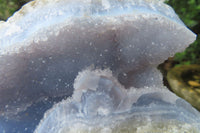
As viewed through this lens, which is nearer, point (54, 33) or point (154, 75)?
point (54, 33)

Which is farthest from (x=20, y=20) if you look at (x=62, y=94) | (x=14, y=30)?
(x=62, y=94)

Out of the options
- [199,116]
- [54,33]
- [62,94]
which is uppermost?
[54,33]

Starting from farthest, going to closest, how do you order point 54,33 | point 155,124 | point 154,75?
point 154,75 < point 155,124 < point 54,33

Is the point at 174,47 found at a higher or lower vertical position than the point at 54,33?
lower

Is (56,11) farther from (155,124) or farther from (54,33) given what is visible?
(155,124)

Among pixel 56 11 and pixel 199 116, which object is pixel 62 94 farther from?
pixel 199 116

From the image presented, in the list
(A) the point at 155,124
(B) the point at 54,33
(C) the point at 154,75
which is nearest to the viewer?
(B) the point at 54,33
